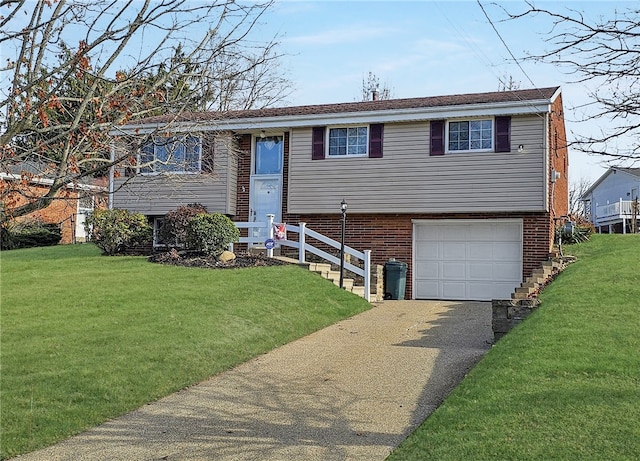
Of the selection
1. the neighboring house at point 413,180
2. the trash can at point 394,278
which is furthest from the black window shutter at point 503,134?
the trash can at point 394,278

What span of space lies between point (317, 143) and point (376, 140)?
179cm

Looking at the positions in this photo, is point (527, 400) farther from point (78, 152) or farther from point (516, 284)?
point (516, 284)

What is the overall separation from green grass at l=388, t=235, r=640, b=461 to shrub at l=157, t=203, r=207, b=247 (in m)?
10.7

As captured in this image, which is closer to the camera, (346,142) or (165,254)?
(165,254)

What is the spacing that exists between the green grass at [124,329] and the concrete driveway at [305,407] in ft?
1.36

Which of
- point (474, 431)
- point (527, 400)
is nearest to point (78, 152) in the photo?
point (474, 431)

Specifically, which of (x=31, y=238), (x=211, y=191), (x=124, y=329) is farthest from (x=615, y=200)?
(x=124, y=329)

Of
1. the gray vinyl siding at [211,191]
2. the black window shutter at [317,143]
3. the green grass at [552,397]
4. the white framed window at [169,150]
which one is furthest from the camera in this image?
the gray vinyl siding at [211,191]

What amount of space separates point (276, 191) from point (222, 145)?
2157mm

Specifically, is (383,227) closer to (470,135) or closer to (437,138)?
(437,138)

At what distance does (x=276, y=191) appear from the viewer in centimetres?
2066

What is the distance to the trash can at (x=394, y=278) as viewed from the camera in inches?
716

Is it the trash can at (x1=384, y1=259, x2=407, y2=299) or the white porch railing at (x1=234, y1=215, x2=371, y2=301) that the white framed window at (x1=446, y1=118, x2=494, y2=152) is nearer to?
the trash can at (x1=384, y1=259, x2=407, y2=299)

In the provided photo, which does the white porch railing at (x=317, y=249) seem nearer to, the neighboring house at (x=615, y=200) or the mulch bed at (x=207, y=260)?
the mulch bed at (x=207, y=260)
